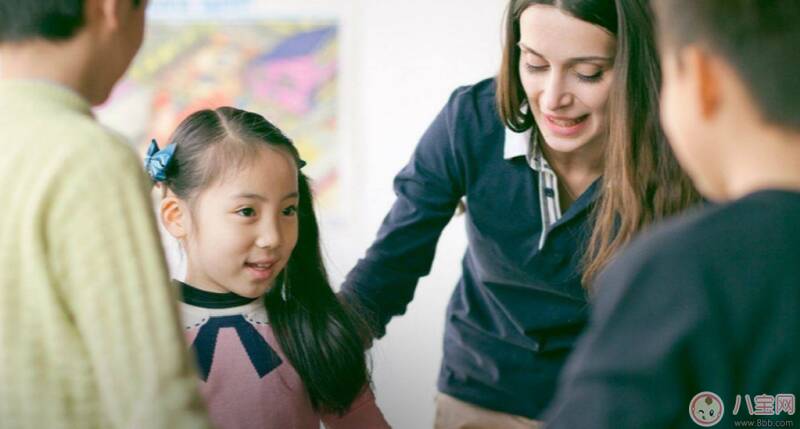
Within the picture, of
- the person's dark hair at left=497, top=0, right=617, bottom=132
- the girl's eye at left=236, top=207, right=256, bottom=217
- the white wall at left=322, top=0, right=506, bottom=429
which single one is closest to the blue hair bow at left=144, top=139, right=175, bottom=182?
the girl's eye at left=236, top=207, right=256, bottom=217

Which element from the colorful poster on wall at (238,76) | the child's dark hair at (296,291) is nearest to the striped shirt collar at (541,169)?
the child's dark hair at (296,291)

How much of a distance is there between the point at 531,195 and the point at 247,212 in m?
0.50

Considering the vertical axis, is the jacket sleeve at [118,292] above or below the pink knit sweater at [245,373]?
above

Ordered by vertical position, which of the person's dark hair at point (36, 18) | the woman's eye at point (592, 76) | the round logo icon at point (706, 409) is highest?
the person's dark hair at point (36, 18)

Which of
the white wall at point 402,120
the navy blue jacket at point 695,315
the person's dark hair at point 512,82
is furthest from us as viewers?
the white wall at point 402,120

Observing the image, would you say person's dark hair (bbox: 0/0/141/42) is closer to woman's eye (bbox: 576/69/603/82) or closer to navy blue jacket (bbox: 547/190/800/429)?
navy blue jacket (bbox: 547/190/800/429)

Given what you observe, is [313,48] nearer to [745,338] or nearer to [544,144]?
[544,144]

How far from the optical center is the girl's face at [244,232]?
4.55ft

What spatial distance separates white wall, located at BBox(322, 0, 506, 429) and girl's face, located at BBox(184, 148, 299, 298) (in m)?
1.34

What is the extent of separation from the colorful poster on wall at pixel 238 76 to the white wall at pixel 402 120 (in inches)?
2.7

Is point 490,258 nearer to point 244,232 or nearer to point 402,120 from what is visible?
point 244,232

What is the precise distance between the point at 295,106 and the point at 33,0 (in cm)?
201

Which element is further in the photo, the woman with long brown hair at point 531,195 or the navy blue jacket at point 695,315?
the woman with long brown hair at point 531,195

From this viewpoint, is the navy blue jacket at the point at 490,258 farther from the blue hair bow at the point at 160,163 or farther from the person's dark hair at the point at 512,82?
the blue hair bow at the point at 160,163
